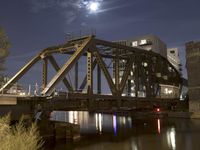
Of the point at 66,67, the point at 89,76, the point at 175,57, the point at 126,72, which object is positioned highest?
the point at 175,57

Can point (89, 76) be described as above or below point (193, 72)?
below

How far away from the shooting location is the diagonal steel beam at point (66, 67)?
36.7 metres

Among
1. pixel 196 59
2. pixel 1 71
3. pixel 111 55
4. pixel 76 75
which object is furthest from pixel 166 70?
pixel 1 71

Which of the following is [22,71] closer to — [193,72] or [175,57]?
[193,72]

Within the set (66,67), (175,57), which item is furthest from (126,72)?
(175,57)

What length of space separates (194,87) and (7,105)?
48250 mm

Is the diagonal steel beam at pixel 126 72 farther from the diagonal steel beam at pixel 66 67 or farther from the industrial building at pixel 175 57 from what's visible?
the industrial building at pixel 175 57

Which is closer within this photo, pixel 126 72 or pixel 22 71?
pixel 22 71

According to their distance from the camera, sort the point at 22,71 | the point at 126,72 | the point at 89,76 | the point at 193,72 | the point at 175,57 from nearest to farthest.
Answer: the point at 89,76 < the point at 22,71 < the point at 126,72 < the point at 193,72 < the point at 175,57

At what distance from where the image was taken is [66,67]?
135ft

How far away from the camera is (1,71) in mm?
42875

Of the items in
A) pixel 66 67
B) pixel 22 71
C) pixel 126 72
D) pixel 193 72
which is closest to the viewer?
pixel 66 67

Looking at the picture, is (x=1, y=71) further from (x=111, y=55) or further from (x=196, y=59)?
(x=196, y=59)

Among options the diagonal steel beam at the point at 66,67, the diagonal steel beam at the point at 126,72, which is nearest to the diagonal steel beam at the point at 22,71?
the diagonal steel beam at the point at 66,67
